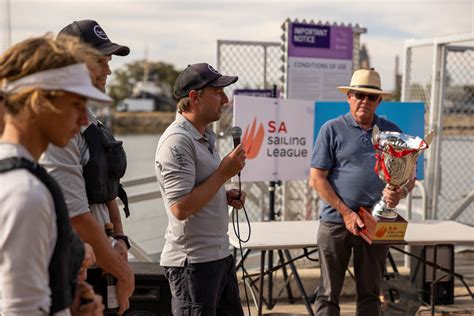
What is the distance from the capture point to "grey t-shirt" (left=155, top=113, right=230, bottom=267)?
109 inches

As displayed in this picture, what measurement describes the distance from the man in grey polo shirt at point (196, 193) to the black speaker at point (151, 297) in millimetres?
646

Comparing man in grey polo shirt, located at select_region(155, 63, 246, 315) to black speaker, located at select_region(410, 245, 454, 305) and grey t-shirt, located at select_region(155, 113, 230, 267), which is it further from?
black speaker, located at select_region(410, 245, 454, 305)

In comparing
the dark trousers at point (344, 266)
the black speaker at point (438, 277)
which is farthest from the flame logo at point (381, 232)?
the black speaker at point (438, 277)

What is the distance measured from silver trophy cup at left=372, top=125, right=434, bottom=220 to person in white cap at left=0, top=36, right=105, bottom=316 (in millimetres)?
2543

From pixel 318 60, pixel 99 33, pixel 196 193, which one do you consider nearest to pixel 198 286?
pixel 196 193

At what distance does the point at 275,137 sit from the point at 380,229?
172 centimetres

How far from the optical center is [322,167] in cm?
392

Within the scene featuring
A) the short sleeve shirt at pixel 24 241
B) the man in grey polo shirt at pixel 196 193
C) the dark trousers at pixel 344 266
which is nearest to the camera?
the short sleeve shirt at pixel 24 241

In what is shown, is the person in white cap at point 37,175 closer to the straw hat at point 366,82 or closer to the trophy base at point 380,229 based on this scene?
the trophy base at point 380,229

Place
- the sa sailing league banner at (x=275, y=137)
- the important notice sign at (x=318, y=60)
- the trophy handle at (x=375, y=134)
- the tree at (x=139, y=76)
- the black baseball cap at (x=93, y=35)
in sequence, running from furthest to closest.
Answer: the tree at (x=139, y=76) → the important notice sign at (x=318, y=60) → the sa sailing league banner at (x=275, y=137) → the trophy handle at (x=375, y=134) → the black baseball cap at (x=93, y=35)

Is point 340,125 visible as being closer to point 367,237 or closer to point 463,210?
point 367,237

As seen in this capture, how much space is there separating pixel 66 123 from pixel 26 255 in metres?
0.33

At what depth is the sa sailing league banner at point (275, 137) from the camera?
198 inches

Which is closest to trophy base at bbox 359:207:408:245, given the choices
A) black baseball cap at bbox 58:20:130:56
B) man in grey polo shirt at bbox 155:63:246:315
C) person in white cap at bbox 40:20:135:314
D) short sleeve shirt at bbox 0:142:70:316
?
man in grey polo shirt at bbox 155:63:246:315
